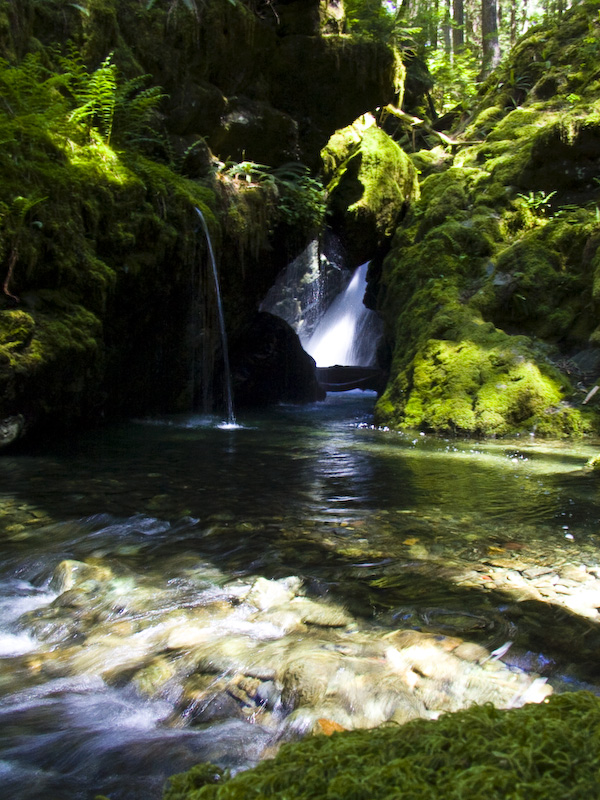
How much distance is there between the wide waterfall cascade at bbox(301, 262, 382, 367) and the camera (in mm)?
22984

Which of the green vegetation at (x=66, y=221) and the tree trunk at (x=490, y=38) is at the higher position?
the tree trunk at (x=490, y=38)

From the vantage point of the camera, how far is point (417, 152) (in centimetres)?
1656

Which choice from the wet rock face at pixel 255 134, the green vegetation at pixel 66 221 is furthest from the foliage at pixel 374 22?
the green vegetation at pixel 66 221

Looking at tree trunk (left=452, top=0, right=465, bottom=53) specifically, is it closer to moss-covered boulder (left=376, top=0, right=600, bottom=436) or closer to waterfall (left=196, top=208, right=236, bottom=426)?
moss-covered boulder (left=376, top=0, right=600, bottom=436)

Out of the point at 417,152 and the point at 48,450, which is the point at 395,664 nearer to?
the point at 48,450

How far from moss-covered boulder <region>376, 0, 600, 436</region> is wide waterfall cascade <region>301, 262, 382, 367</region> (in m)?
8.43

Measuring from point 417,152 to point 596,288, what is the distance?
351 inches

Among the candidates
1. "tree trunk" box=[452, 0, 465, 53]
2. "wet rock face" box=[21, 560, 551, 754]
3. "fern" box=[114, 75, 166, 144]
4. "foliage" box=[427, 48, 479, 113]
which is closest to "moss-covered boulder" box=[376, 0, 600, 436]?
"fern" box=[114, 75, 166, 144]

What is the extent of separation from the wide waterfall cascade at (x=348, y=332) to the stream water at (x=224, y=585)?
16.9 m

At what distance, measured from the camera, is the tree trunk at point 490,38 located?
64.7ft

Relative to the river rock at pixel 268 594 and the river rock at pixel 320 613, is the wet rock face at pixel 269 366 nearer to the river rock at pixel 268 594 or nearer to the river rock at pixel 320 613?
the river rock at pixel 268 594

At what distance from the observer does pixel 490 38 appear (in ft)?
64.8

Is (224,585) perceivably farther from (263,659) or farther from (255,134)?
(255,134)

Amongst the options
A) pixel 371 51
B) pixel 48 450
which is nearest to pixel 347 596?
pixel 48 450
